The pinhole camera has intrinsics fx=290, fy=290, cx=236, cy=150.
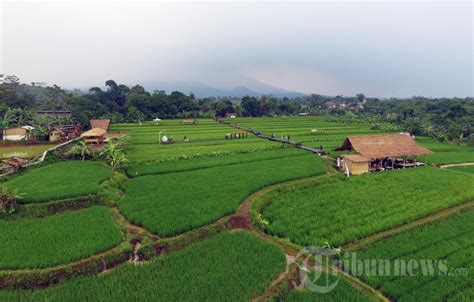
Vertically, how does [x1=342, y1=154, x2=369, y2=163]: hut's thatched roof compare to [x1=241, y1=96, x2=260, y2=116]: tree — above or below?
below

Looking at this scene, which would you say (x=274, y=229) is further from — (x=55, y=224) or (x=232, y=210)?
(x=55, y=224)

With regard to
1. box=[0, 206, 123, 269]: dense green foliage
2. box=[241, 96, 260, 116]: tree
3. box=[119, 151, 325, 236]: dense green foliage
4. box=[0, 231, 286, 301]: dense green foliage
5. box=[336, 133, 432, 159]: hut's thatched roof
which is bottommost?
box=[0, 231, 286, 301]: dense green foliage

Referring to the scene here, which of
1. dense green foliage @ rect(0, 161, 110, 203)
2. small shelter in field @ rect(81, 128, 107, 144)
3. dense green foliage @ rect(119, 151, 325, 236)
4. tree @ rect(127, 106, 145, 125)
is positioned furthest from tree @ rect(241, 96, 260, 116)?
dense green foliage @ rect(0, 161, 110, 203)

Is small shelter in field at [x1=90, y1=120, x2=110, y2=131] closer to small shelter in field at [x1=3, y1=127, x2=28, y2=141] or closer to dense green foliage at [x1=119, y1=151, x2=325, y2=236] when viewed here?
small shelter in field at [x1=3, y1=127, x2=28, y2=141]

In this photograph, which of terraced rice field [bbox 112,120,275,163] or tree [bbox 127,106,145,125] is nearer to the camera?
terraced rice field [bbox 112,120,275,163]

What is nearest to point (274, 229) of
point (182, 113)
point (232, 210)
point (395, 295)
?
point (232, 210)

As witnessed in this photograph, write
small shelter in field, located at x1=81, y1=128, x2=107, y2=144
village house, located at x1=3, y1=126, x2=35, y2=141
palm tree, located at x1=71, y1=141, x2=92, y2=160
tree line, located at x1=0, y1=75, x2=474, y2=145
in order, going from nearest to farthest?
1. palm tree, located at x1=71, y1=141, x2=92, y2=160
2. small shelter in field, located at x1=81, y1=128, x2=107, y2=144
3. village house, located at x1=3, y1=126, x2=35, y2=141
4. tree line, located at x1=0, y1=75, x2=474, y2=145

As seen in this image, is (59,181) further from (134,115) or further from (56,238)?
(134,115)

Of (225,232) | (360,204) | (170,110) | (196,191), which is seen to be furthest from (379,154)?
(170,110)
